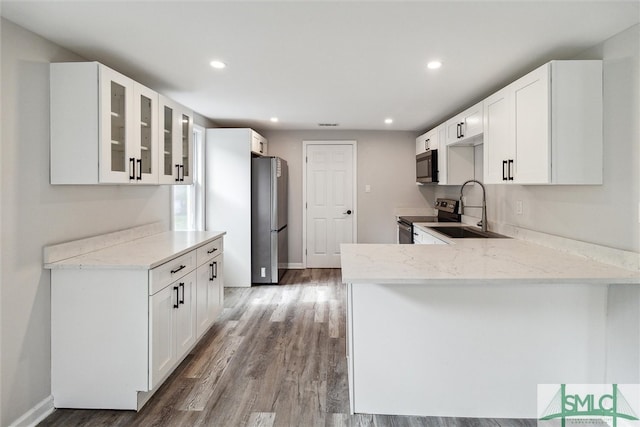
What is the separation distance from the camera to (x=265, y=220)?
4.73m

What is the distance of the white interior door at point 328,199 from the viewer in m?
5.71

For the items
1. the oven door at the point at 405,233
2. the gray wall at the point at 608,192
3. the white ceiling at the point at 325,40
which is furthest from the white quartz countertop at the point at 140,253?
the gray wall at the point at 608,192

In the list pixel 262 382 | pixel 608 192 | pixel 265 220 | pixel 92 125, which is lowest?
pixel 262 382

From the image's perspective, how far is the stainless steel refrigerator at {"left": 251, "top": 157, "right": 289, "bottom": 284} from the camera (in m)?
4.70

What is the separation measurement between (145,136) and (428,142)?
3.54 metres

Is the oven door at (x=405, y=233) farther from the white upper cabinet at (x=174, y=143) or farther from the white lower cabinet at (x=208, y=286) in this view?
the white upper cabinet at (x=174, y=143)

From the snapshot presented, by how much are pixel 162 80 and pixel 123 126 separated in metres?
0.83

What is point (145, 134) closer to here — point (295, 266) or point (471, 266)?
point (471, 266)

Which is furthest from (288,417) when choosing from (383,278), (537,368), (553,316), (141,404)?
(553,316)

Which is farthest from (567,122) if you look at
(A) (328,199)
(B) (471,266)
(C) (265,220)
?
(A) (328,199)

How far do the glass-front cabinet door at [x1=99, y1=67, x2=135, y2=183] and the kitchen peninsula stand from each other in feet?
5.29

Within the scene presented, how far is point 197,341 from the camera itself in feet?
9.24

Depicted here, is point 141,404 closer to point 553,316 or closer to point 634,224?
point 553,316

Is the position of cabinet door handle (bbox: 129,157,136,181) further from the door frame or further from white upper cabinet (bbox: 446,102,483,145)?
the door frame
